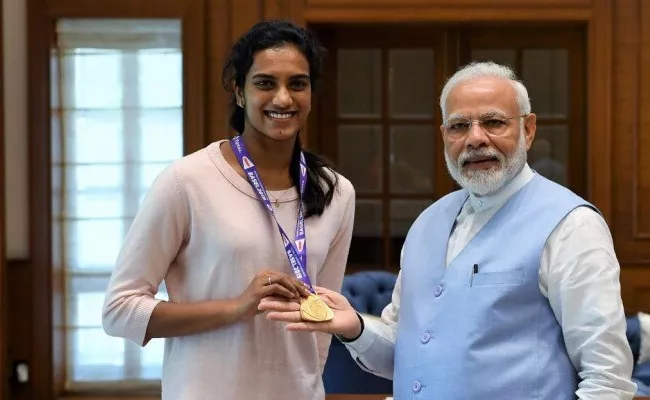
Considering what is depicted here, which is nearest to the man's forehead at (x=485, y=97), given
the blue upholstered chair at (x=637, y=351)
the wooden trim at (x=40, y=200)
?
the blue upholstered chair at (x=637, y=351)

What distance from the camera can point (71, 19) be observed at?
450cm

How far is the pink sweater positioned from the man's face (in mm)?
419

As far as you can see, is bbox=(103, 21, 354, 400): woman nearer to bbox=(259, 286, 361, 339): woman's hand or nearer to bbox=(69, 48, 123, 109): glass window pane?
bbox=(259, 286, 361, 339): woman's hand

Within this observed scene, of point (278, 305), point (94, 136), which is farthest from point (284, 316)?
point (94, 136)

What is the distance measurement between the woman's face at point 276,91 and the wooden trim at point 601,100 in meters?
2.97

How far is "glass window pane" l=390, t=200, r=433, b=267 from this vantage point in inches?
183

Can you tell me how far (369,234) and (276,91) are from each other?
9.53 ft

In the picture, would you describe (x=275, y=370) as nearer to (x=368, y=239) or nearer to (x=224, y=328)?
(x=224, y=328)

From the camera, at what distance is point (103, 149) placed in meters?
4.56

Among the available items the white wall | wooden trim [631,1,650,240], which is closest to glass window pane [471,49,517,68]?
wooden trim [631,1,650,240]

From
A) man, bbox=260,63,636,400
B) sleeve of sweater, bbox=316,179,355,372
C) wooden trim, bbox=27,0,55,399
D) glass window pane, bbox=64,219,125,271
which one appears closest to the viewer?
man, bbox=260,63,636,400

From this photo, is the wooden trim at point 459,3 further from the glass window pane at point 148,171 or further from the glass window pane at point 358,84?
the glass window pane at point 148,171

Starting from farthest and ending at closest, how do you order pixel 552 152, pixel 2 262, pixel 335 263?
pixel 552 152 < pixel 2 262 < pixel 335 263

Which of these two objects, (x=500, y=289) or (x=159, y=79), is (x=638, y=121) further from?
(x=500, y=289)
